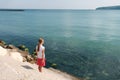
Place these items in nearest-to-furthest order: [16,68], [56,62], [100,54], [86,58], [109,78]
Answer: [16,68] → [109,78] → [56,62] → [86,58] → [100,54]

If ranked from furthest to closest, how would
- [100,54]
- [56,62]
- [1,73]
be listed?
[100,54] → [56,62] → [1,73]

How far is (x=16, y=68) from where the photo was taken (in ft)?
61.9

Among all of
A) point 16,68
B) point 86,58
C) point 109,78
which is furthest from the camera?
point 86,58

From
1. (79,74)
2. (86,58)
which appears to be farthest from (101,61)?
(79,74)

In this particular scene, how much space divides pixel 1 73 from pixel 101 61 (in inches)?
809

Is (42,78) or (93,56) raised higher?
(42,78)

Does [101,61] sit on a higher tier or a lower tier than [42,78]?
lower

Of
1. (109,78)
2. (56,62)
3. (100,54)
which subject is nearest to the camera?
(109,78)

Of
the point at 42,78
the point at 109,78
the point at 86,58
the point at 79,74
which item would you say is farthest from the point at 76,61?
the point at 42,78

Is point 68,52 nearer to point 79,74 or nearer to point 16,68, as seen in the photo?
point 79,74

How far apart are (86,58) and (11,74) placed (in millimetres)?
20627

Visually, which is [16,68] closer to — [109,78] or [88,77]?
[88,77]

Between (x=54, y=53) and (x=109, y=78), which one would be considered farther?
(x=54, y=53)

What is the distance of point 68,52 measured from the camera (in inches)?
1596
